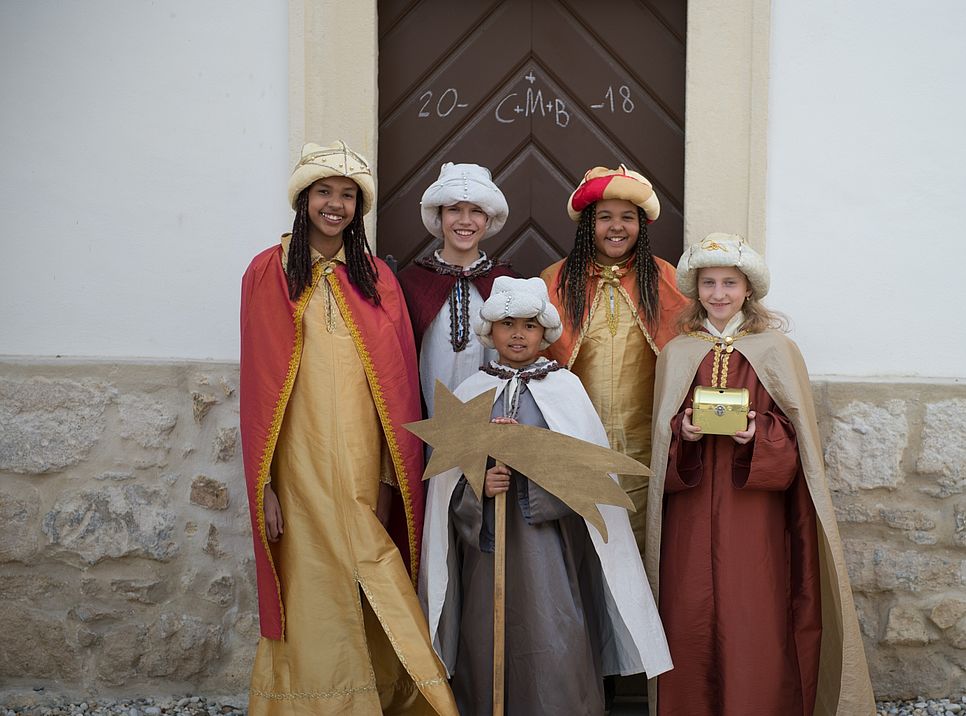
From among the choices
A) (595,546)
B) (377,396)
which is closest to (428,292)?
(377,396)

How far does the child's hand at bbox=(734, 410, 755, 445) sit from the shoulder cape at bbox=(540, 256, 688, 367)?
1.54ft

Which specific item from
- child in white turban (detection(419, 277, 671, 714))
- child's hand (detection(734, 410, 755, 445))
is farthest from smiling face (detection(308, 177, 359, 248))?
child's hand (detection(734, 410, 755, 445))

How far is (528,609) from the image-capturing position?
305cm

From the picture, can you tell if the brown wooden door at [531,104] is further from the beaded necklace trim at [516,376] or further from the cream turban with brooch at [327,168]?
the beaded necklace trim at [516,376]

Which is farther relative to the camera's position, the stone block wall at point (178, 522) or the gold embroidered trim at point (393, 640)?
the stone block wall at point (178, 522)

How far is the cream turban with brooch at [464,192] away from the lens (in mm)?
3387

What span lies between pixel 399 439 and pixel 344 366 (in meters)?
0.32

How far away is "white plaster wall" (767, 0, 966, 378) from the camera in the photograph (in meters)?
3.77

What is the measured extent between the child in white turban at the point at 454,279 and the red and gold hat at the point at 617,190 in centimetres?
31

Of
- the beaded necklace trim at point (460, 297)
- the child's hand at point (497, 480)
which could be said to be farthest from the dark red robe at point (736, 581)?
the beaded necklace trim at point (460, 297)

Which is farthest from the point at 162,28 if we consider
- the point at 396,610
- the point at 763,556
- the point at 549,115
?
the point at 763,556

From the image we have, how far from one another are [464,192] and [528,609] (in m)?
1.48

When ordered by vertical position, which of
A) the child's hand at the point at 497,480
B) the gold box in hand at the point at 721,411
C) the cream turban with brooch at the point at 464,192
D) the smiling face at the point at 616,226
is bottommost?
the child's hand at the point at 497,480

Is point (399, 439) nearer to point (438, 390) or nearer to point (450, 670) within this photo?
point (438, 390)
